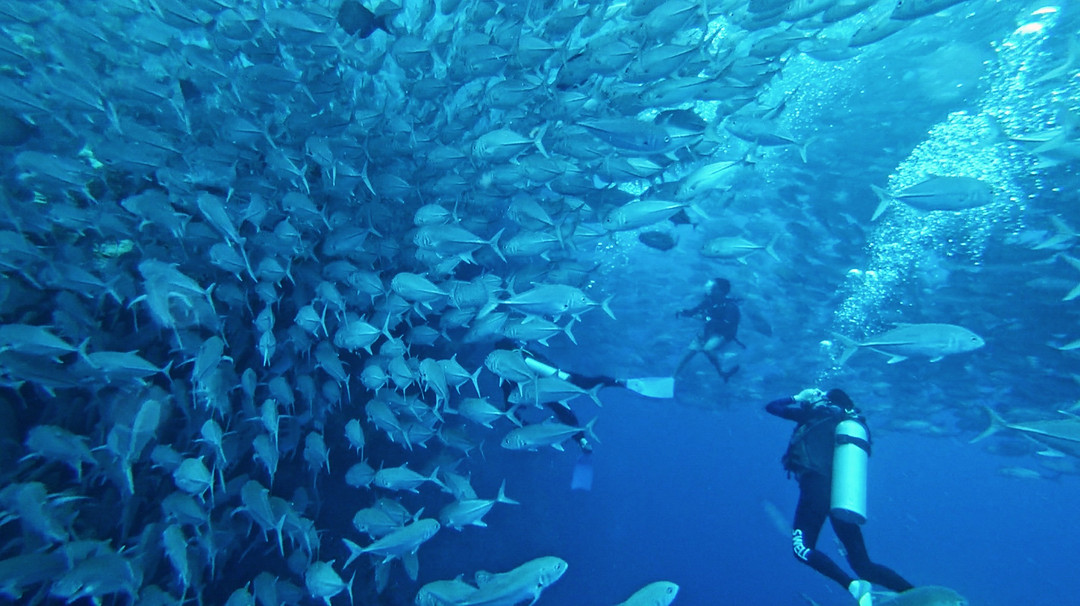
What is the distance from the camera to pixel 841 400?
20.4 feet

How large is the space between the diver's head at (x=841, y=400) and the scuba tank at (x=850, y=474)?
373 mm

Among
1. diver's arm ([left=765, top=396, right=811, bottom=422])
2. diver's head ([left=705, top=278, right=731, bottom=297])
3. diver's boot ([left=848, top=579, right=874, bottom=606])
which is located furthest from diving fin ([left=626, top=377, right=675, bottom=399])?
diver's boot ([left=848, top=579, right=874, bottom=606])

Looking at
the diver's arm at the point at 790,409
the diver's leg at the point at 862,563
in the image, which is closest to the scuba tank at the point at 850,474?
the diver's leg at the point at 862,563

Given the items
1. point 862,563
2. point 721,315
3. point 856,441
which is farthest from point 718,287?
point 862,563

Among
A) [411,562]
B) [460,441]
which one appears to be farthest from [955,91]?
[411,562]

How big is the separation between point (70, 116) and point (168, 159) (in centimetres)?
142

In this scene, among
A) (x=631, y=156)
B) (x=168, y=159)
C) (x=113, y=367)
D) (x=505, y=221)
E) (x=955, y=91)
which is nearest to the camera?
(x=113, y=367)

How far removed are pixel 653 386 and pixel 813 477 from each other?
150 inches

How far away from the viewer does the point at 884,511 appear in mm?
91312

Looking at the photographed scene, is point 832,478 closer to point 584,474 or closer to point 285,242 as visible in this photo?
point 584,474

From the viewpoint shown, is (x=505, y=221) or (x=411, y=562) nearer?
(x=411, y=562)

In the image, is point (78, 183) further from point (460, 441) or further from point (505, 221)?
point (505, 221)

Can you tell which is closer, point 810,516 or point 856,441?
point 856,441

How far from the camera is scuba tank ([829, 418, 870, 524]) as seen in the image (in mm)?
5387
